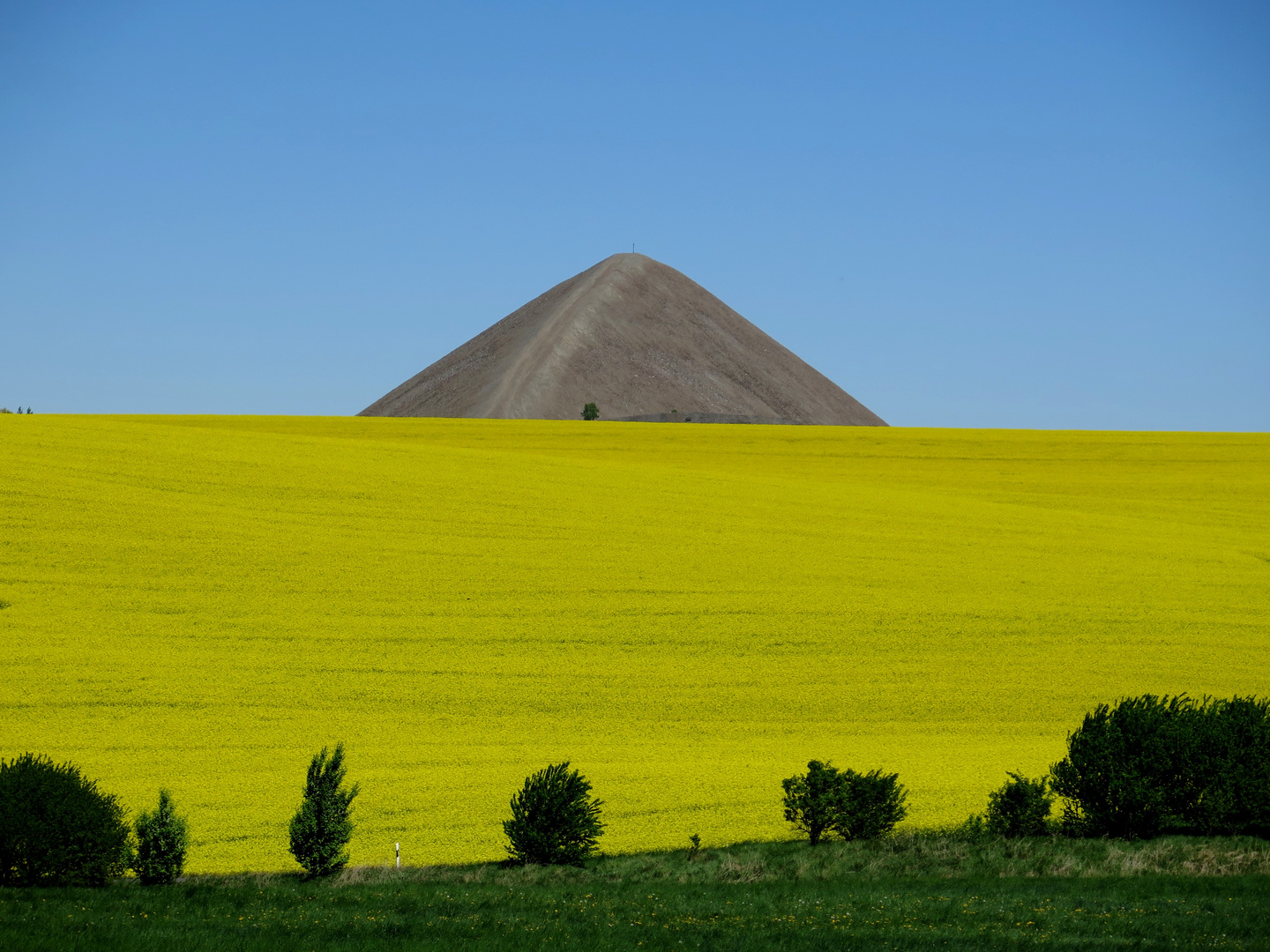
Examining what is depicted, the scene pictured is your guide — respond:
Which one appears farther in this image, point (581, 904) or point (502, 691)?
point (502, 691)

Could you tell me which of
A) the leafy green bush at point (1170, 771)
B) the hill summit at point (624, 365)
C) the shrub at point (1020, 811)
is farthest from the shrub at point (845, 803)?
the hill summit at point (624, 365)

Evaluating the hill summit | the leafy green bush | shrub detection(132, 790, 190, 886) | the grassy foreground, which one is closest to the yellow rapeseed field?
shrub detection(132, 790, 190, 886)

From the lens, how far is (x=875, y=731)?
53.5 ft

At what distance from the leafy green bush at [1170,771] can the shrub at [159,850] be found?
982cm

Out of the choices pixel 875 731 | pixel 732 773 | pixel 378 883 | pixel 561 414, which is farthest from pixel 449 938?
pixel 561 414

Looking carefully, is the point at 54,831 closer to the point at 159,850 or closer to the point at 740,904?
the point at 159,850

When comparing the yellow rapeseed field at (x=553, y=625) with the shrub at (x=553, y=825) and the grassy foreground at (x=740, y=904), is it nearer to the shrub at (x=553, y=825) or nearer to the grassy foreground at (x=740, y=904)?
the shrub at (x=553, y=825)

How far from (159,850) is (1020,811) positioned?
9329mm

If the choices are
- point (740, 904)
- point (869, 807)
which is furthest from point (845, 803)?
point (740, 904)

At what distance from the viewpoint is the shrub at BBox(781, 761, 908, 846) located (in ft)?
40.7

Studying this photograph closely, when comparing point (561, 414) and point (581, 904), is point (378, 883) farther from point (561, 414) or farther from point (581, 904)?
point (561, 414)

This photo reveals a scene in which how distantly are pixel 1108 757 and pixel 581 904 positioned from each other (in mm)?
6453

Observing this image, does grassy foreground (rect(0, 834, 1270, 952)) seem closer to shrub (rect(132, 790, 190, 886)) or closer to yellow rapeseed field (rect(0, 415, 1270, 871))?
shrub (rect(132, 790, 190, 886))

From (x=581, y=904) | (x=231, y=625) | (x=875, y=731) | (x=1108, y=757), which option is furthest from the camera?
(x=231, y=625)
